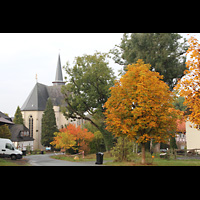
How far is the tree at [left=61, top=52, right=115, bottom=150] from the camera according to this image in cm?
2114

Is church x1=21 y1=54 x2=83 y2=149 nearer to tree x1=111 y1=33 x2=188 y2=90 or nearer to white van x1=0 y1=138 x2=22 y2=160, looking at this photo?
tree x1=111 y1=33 x2=188 y2=90

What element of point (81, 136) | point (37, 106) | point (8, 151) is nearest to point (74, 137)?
point (81, 136)

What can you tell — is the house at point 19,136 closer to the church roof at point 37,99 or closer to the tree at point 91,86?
the tree at point 91,86

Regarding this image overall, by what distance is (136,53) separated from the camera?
65.1 feet

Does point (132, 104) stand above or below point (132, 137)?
above

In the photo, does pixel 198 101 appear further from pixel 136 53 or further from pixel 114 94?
pixel 136 53

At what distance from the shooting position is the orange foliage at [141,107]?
11523 millimetres

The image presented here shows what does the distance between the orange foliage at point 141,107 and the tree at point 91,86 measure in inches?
342

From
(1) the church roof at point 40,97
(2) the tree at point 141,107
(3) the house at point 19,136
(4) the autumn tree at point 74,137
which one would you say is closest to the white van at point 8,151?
(2) the tree at point 141,107

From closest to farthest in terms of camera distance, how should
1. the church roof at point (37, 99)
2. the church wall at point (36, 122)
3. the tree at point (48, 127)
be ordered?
the tree at point (48, 127)
the church wall at point (36, 122)
the church roof at point (37, 99)

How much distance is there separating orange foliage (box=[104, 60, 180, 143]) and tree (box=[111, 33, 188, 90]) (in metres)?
7.36
